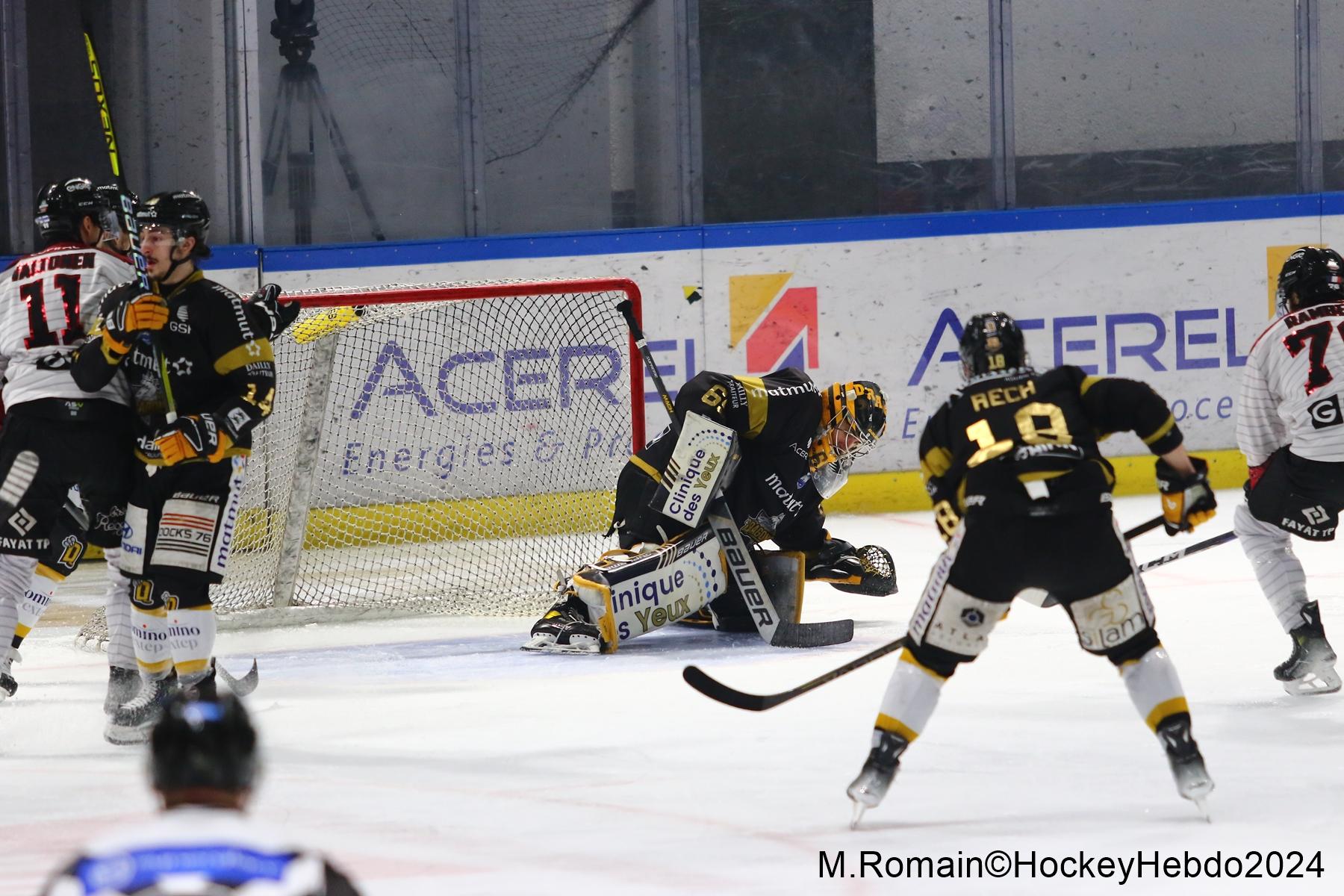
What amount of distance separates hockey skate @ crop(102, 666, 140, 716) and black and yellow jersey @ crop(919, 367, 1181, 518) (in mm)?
2159

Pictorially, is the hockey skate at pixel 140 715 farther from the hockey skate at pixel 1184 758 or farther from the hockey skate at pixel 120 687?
the hockey skate at pixel 1184 758

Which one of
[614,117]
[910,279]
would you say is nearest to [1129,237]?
[910,279]

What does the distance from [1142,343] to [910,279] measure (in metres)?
1.15

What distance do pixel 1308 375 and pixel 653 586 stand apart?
6.34ft

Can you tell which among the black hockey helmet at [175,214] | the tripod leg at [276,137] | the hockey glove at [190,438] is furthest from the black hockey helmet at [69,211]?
the tripod leg at [276,137]

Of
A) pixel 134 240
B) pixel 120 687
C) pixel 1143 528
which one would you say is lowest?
pixel 120 687

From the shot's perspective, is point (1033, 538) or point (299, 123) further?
point (299, 123)

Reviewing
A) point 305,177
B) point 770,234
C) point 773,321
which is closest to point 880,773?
point 773,321

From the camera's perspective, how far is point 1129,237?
8.27 meters

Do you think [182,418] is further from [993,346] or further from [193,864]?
[193,864]

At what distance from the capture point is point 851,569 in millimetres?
5680

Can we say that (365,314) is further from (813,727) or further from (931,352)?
(931,352)

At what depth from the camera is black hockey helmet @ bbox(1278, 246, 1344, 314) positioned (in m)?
4.41

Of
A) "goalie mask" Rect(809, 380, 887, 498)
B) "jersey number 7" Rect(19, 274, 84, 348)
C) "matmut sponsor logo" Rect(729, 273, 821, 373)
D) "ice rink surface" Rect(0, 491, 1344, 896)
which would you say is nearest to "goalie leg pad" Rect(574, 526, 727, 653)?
"ice rink surface" Rect(0, 491, 1344, 896)
